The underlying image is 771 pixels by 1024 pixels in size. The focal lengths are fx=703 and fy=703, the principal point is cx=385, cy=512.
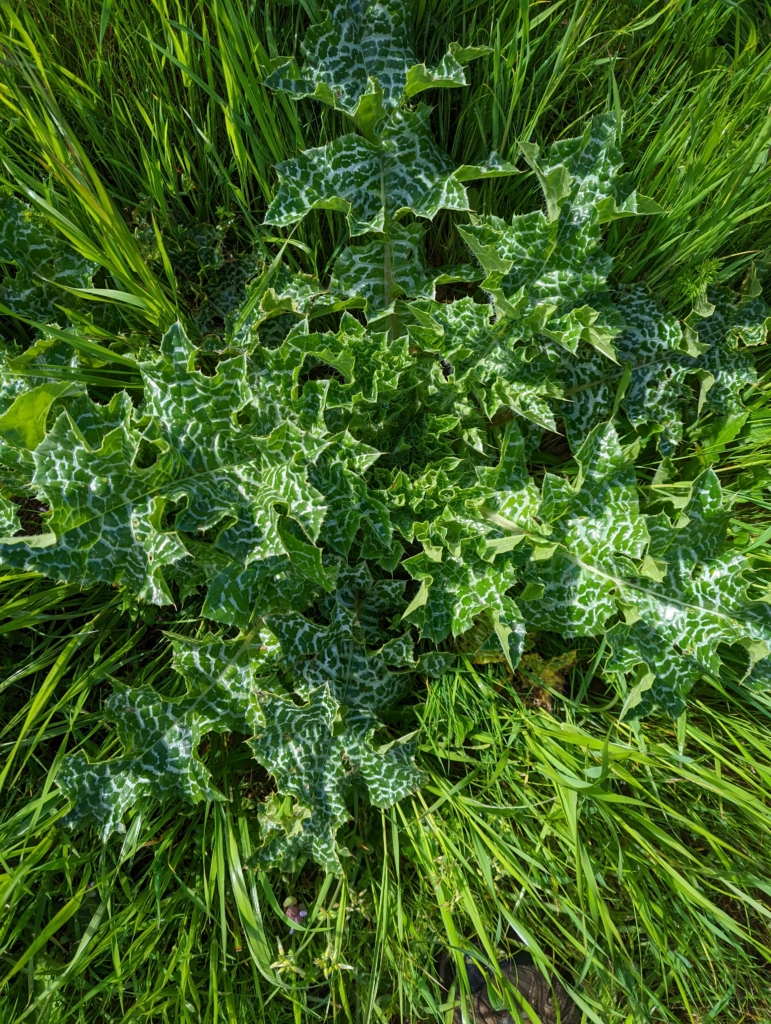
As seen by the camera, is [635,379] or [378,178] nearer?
[378,178]

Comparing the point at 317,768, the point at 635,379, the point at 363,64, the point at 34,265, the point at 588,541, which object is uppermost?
the point at 363,64

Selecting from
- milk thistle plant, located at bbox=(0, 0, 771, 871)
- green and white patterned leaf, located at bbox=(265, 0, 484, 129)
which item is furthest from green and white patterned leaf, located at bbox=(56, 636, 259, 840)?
green and white patterned leaf, located at bbox=(265, 0, 484, 129)

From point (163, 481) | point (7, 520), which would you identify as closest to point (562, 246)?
point (163, 481)

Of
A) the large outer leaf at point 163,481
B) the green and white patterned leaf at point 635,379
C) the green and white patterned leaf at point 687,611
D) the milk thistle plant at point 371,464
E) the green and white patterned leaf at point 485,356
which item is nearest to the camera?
the large outer leaf at point 163,481

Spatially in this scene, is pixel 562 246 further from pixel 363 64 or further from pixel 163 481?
pixel 163 481

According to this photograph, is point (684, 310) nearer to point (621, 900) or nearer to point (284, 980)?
point (621, 900)

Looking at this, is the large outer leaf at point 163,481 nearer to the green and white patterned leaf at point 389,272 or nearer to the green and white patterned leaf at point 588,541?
the green and white patterned leaf at point 389,272

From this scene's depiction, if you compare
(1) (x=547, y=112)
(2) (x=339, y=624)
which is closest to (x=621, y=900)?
(2) (x=339, y=624)

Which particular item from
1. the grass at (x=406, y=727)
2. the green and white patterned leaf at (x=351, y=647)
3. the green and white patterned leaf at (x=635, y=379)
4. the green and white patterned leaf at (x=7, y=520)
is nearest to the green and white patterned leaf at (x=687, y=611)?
the grass at (x=406, y=727)

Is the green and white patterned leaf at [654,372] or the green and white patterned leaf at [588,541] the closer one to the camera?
the green and white patterned leaf at [588,541]
